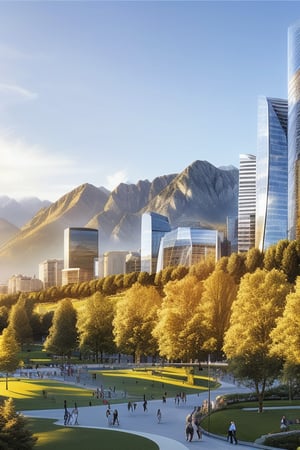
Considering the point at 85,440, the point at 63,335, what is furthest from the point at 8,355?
the point at 85,440

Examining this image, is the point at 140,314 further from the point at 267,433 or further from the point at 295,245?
the point at 267,433

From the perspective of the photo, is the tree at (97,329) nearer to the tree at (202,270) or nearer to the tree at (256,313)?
the tree at (202,270)

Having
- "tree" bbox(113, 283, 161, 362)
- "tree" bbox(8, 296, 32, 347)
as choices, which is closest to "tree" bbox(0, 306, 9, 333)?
"tree" bbox(8, 296, 32, 347)

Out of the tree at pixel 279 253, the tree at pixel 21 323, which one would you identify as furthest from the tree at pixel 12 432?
the tree at pixel 21 323

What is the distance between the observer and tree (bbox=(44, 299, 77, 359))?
132m

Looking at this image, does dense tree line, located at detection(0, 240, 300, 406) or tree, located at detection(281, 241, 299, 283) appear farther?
tree, located at detection(281, 241, 299, 283)

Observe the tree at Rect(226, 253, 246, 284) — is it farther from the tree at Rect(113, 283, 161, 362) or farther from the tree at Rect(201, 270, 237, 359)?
the tree at Rect(113, 283, 161, 362)

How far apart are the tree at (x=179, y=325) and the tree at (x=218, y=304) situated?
2.01 meters

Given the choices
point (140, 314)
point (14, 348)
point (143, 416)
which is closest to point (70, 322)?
point (140, 314)

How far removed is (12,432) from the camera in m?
37.7

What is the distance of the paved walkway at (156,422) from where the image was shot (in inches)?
1853

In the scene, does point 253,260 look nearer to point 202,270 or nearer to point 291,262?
point 291,262

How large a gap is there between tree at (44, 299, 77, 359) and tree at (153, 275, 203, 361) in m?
34.5

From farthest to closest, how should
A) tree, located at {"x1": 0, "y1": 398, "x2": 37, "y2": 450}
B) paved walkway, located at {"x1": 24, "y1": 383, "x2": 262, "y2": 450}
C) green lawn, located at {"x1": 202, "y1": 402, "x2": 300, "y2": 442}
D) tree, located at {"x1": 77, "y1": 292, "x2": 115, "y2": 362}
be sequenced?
tree, located at {"x1": 77, "y1": 292, "x2": 115, "y2": 362}
green lawn, located at {"x1": 202, "y1": 402, "x2": 300, "y2": 442}
paved walkway, located at {"x1": 24, "y1": 383, "x2": 262, "y2": 450}
tree, located at {"x1": 0, "y1": 398, "x2": 37, "y2": 450}
